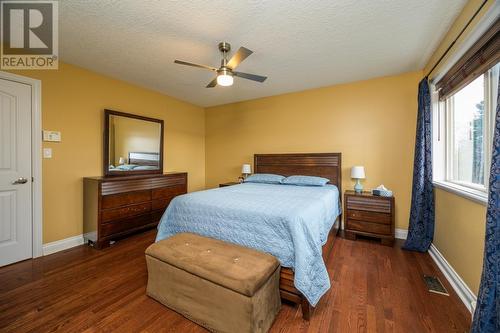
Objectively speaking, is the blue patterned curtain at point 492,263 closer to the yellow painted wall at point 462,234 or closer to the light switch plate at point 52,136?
the yellow painted wall at point 462,234

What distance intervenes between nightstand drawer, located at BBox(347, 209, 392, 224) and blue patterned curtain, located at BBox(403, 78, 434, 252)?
0.32 meters

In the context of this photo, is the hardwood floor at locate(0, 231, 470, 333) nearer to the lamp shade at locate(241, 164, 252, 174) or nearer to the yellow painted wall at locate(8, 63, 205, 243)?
the yellow painted wall at locate(8, 63, 205, 243)

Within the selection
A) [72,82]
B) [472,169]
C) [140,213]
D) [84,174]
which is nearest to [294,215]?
[472,169]

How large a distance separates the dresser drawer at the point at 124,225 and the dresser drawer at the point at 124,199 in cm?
26

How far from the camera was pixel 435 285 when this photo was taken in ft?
6.75

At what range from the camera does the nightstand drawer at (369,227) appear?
3.05 m

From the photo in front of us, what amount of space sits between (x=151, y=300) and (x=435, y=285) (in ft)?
8.91

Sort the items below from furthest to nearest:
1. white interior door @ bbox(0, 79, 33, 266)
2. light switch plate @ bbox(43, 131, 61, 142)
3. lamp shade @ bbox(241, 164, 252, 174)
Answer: lamp shade @ bbox(241, 164, 252, 174), light switch plate @ bbox(43, 131, 61, 142), white interior door @ bbox(0, 79, 33, 266)

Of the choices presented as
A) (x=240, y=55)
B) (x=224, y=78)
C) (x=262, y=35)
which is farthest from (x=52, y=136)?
(x=262, y=35)

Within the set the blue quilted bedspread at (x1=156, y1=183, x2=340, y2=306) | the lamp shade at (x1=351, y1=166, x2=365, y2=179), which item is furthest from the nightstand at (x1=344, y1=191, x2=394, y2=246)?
the blue quilted bedspread at (x1=156, y1=183, x2=340, y2=306)

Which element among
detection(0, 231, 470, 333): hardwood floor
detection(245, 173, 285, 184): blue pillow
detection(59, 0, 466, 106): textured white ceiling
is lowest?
detection(0, 231, 470, 333): hardwood floor

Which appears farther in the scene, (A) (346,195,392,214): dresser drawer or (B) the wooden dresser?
(A) (346,195,392,214): dresser drawer

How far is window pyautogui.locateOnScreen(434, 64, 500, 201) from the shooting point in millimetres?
1763

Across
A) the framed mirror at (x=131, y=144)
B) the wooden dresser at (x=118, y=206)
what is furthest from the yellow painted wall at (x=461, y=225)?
the framed mirror at (x=131, y=144)
